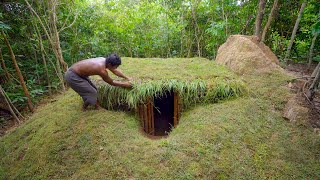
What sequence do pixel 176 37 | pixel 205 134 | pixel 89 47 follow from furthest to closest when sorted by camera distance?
pixel 176 37, pixel 89 47, pixel 205 134

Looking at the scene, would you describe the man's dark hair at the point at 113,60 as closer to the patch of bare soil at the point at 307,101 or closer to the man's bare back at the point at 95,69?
the man's bare back at the point at 95,69

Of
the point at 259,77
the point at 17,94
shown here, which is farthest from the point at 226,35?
the point at 17,94

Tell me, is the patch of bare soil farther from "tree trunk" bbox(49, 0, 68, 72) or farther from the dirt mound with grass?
"tree trunk" bbox(49, 0, 68, 72)

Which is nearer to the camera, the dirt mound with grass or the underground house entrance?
the underground house entrance

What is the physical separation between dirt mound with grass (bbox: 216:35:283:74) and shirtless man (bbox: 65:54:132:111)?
2564 mm

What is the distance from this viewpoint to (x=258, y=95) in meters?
3.71

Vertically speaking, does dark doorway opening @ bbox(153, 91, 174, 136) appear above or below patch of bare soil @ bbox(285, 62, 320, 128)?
below

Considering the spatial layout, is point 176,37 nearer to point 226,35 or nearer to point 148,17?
point 148,17

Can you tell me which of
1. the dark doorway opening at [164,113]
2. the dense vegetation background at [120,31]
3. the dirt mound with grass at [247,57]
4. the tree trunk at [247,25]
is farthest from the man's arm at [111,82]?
→ the tree trunk at [247,25]

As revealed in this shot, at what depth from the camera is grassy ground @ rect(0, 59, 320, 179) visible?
8.61ft

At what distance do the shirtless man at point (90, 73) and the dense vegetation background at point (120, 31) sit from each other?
2.13 meters

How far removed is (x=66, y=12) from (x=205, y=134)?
220 inches

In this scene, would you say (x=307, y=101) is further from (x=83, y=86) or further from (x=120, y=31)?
(x=120, y=31)

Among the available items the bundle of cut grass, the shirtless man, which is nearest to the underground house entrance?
the bundle of cut grass
